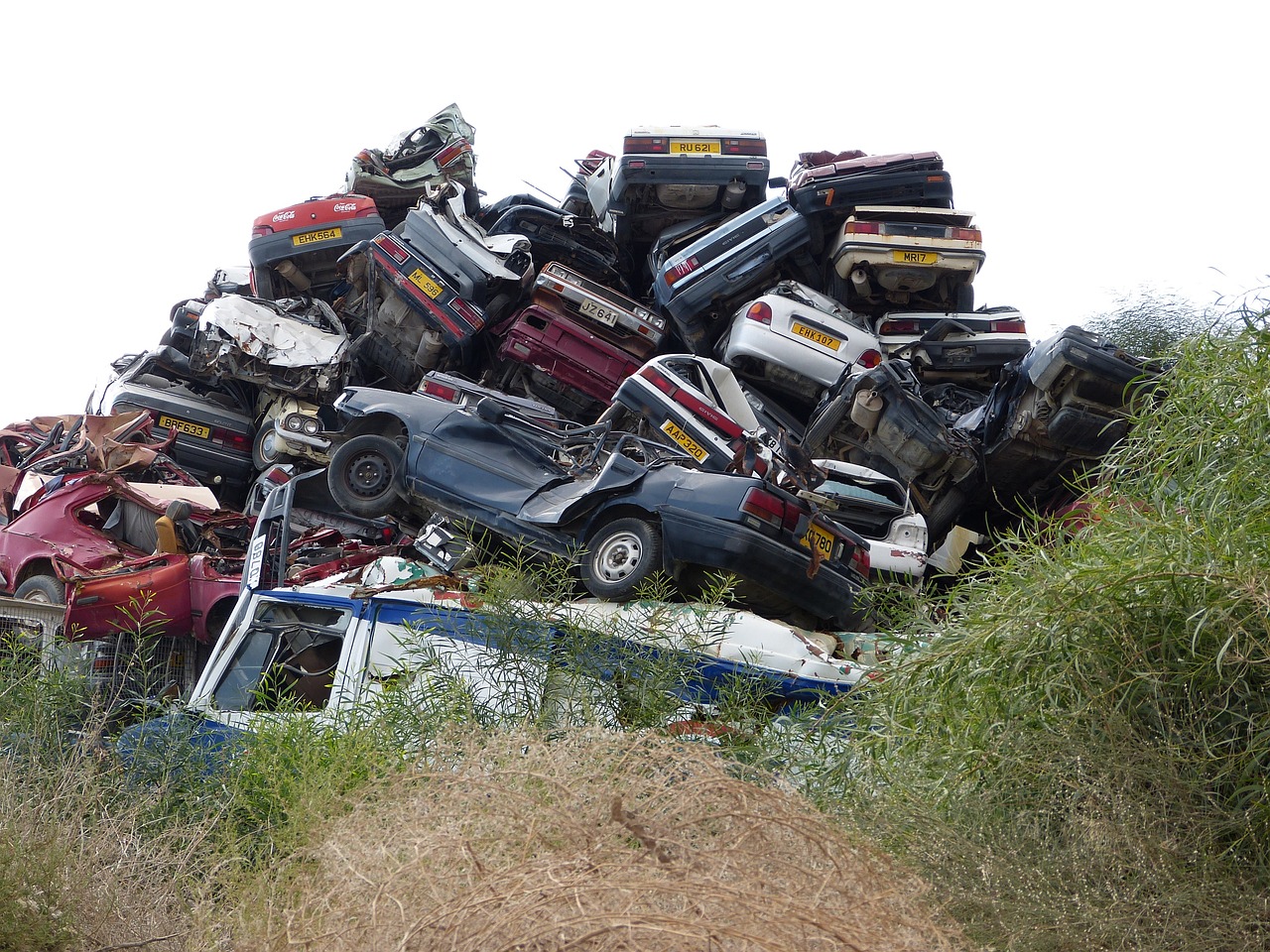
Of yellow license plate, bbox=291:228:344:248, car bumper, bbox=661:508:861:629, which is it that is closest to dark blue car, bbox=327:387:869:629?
car bumper, bbox=661:508:861:629

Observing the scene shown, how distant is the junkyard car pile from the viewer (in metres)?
7.56

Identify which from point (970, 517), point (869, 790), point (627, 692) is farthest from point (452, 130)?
point (869, 790)

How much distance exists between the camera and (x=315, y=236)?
13.3 meters

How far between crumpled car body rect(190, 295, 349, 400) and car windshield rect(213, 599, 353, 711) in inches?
246

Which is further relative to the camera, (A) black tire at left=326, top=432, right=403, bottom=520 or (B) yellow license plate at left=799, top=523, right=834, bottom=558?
(A) black tire at left=326, top=432, right=403, bottom=520

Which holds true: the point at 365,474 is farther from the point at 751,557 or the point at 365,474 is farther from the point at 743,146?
the point at 743,146

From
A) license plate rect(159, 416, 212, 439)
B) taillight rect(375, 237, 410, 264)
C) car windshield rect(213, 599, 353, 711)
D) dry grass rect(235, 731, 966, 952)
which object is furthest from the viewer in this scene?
license plate rect(159, 416, 212, 439)

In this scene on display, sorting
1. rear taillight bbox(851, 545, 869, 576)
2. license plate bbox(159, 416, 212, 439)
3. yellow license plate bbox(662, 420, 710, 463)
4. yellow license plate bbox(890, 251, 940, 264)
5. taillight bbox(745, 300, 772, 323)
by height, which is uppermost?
yellow license plate bbox(890, 251, 940, 264)

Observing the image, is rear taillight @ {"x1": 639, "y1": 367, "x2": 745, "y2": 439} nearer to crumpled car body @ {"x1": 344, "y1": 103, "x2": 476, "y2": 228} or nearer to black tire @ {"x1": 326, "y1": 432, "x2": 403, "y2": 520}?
A: black tire @ {"x1": 326, "y1": 432, "x2": 403, "y2": 520}

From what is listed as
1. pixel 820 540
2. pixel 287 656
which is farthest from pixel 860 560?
pixel 287 656

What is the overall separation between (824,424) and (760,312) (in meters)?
1.48

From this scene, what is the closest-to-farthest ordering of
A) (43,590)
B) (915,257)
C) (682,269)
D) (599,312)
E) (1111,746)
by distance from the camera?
(1111,746) → (43,590) → (915,257) → (682,269) → (599,312)

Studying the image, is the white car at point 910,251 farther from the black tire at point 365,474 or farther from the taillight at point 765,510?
the black tire at point 365,474

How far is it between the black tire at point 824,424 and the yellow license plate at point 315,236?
6.23 m
